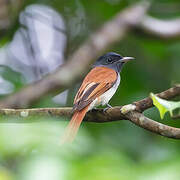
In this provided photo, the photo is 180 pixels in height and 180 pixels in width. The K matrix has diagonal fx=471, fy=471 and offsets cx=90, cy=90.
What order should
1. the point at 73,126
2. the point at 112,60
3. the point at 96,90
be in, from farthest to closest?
the point at 112,60
the point at 96,90
the point at 73,126

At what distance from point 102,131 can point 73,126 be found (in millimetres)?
2152

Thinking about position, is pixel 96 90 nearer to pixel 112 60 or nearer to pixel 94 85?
pixel 94 85

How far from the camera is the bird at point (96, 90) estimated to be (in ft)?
13.7

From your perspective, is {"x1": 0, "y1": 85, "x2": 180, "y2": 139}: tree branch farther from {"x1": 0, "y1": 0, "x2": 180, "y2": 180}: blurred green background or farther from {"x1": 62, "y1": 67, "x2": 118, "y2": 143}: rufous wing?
{"x1": 62, "y1": 67, "x2": 118, "y2": 143}: rufous wing

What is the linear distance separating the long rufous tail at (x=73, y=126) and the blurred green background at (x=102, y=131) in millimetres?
77

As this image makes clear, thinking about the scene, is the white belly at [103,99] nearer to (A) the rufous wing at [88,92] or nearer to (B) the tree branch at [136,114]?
(A) the rufous wing at [88,92]

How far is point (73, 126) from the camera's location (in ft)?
13.5

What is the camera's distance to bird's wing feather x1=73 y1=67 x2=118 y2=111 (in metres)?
4.61

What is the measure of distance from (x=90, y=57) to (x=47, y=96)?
3.52ft

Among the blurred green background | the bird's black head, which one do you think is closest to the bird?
the bird's black head

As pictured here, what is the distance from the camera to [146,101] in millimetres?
3352

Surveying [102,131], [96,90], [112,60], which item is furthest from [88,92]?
[102,131]

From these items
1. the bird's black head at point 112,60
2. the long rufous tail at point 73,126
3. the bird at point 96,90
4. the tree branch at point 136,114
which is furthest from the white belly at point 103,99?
the tree branch at point 136,114

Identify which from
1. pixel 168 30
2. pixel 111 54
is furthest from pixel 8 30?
pixel 168 30
